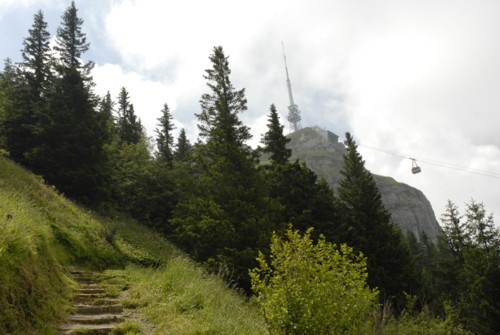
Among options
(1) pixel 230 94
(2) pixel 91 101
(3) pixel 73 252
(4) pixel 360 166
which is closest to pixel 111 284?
(3) pixel 73 252

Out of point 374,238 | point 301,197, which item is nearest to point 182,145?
point 301,197

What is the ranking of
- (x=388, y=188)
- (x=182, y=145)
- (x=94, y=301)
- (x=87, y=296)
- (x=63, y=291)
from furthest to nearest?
(x=388, y=188) → (x=182, y=145) → (x=87, y=296) → (x=94, y=301) → (x=63, y=291)

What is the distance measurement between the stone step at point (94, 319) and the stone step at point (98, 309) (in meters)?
0.21

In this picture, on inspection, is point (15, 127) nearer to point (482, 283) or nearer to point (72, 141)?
point (72, 141)

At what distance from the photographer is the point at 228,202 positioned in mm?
16891

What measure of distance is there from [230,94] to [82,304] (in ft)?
57.0

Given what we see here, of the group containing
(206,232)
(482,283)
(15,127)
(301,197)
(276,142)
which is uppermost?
(15,127)

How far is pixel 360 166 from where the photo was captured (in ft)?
102

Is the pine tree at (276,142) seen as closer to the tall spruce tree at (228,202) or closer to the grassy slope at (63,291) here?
the tall spruce tree at (228,202)

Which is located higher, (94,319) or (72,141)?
(72,141)

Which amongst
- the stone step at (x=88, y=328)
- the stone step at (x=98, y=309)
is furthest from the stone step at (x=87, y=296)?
the stone step at (x=88, y=328)

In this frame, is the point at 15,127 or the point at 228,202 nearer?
the point at 228,202

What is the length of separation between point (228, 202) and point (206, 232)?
1.98 m

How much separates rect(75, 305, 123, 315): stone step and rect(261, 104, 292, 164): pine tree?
63.6 feet
